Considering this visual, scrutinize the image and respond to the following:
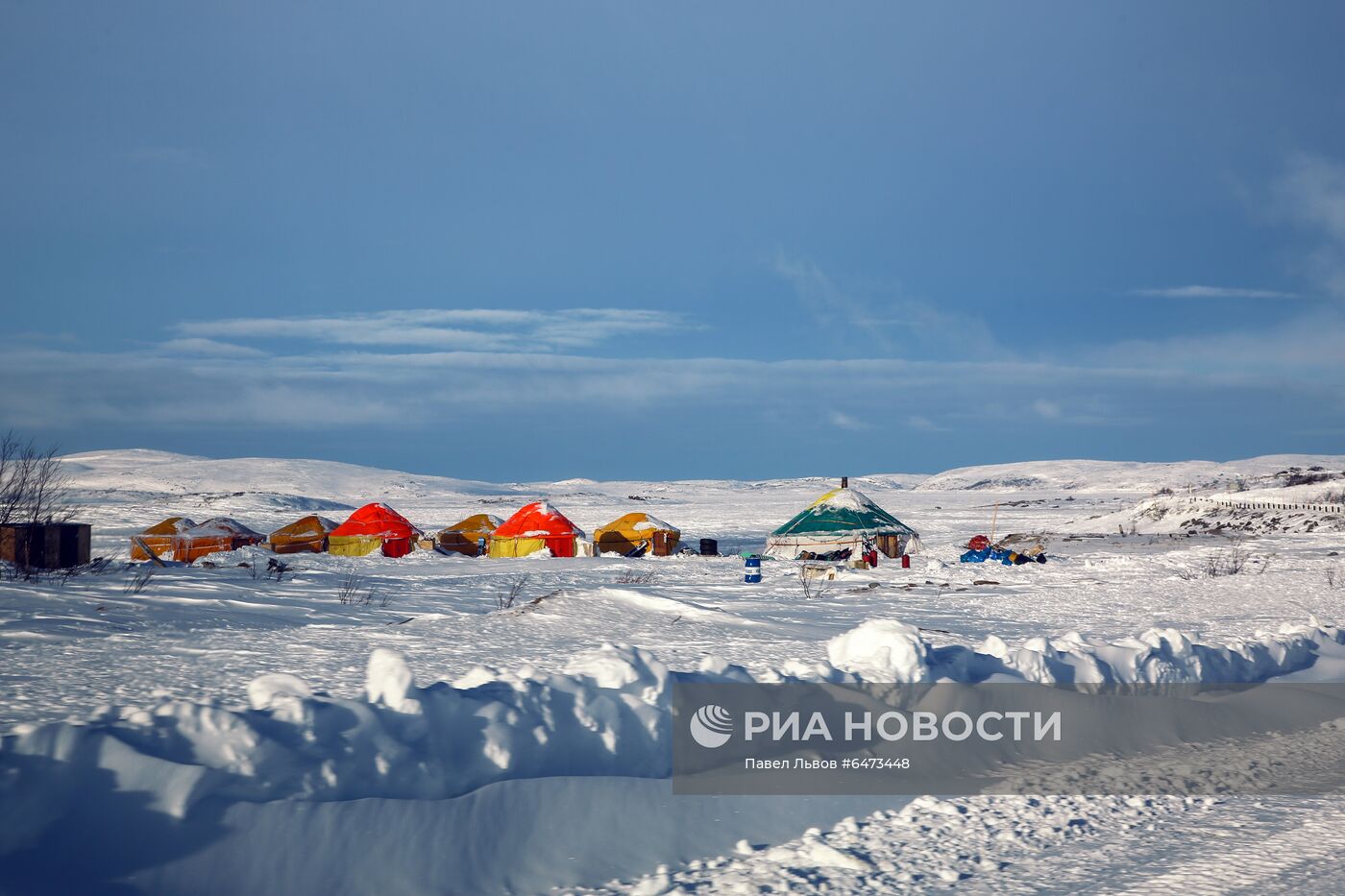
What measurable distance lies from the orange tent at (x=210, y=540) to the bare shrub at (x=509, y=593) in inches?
412

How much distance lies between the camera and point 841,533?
2755 cm

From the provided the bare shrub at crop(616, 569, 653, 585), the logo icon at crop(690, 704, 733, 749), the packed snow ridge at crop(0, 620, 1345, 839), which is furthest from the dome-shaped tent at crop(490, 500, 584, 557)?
the logo icon at crop(690, 704, 733, 749)

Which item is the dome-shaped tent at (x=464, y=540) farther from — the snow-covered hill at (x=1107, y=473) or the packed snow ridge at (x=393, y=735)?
the snow-covered hill at (x=1107, y=473)

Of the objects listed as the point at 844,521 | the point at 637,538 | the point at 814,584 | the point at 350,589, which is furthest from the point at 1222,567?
the point at 350,589

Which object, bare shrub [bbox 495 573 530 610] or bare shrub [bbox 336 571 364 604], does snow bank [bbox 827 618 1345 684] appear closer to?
bare shrub [bbox 495 573 530 610]

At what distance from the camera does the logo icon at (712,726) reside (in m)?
5.83

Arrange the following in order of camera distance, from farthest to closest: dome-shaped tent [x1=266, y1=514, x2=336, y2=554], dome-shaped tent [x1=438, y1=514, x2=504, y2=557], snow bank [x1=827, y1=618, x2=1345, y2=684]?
dome-shaped tent [x1=438, y1=514, x2=504, y2=557], dome-shaped tent [x1=266, y1=514, x2=336, y2=554], snow bank [x1=827, y1=618, x2=1345, y2=684]

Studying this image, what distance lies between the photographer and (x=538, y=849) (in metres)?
4.40

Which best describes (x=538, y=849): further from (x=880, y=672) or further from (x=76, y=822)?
(x=880, y=672)

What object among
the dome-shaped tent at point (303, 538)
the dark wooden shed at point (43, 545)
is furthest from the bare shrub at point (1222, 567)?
the dome-shaped tent at point (303, 538)

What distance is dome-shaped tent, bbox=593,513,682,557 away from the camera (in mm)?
27812

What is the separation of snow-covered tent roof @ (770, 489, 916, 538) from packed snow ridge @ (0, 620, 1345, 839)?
2033cm

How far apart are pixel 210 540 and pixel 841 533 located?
15.7 metres

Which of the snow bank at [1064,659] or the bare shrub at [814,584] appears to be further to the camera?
the bare shrub at [814,584]
